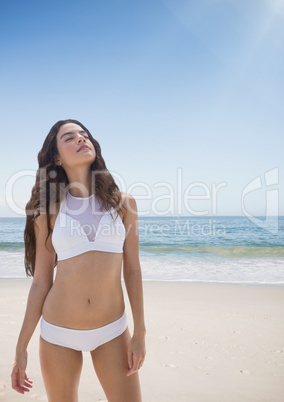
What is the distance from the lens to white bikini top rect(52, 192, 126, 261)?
2143mm

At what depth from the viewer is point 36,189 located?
2.47 metres

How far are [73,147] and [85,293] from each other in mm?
920

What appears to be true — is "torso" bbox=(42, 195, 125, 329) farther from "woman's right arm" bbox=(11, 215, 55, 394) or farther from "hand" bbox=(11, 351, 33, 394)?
"hand" bbox=(11, 351, 33, 394)

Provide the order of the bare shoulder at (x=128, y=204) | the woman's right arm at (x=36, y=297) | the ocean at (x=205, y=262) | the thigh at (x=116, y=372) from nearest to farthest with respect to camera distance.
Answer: the thigh at (x=116, y=372), the woman's right arm at (x=36, y=297), the bare shoulder at (x=128, y=204), the ocean at (x=205, y=262)

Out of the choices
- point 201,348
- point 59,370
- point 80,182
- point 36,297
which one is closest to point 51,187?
point 80,182

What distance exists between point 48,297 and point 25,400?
8.00ft

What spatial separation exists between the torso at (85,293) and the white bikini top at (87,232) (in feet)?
0.14

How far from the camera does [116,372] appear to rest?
2.06 meters

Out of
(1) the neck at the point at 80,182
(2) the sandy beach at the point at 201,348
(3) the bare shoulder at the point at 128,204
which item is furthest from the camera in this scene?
(2) the sandy beach at the point at 201,348

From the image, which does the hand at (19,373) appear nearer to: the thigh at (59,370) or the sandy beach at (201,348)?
the thigh at (59,370)

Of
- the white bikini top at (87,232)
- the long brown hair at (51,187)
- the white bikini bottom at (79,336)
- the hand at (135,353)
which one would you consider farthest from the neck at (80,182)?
the hand at (135,353)

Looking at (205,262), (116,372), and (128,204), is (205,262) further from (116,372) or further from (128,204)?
(116,372)

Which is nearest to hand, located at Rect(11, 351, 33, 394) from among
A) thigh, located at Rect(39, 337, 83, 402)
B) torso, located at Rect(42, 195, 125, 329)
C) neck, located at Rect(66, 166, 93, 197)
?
thigh, located at Rect(39, 337, 83, 402)

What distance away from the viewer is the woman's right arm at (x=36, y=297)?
2152 millimetres
